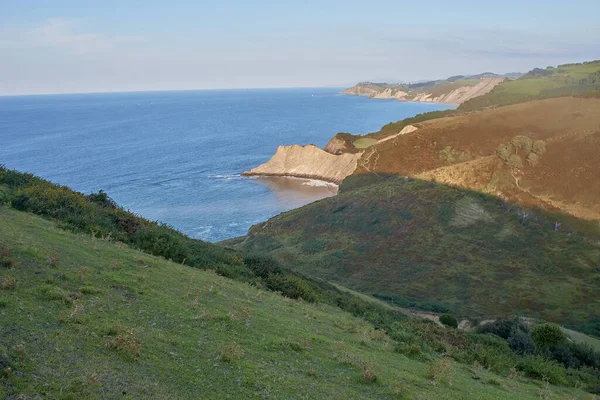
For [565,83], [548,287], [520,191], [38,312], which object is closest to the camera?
[38,312]

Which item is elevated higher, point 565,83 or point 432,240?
point 565,83

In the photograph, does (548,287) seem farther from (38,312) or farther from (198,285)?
(38,312)

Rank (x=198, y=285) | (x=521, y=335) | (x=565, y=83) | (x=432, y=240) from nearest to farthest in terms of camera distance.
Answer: (x=198, y=285), (x=521, y=335), (x=432, y=240), (x=565, y=83)

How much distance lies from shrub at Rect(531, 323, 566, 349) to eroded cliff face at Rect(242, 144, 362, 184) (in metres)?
89.4

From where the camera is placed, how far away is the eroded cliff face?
378 feet

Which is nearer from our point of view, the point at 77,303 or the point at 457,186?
the point at 77,303

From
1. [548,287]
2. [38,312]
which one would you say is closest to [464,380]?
[38,312]

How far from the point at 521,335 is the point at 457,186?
1703 inches

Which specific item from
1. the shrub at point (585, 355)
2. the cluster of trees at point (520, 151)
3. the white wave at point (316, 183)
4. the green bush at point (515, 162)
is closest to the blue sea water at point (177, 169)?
the white wave at point (316, 183)

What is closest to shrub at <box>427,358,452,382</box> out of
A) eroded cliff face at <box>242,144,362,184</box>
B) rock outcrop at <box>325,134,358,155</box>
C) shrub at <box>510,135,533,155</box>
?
shrub at <box>510,135,533,155</box>

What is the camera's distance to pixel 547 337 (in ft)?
80.8

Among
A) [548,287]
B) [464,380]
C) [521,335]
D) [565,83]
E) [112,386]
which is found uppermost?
[565,83]

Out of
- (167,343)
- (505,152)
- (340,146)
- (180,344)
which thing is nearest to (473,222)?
(505,152)

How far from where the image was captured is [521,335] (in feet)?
81.2
